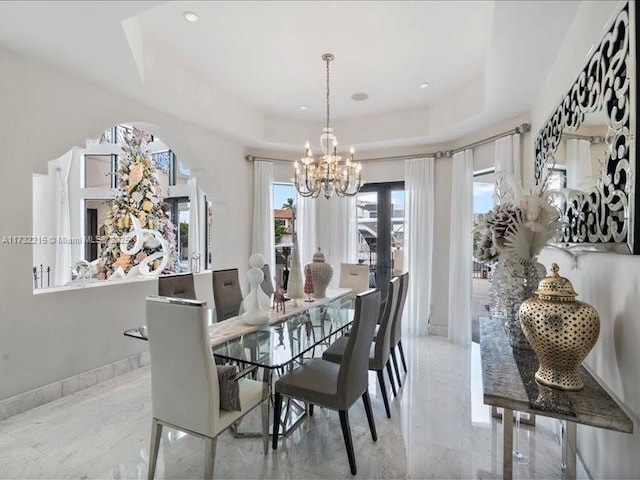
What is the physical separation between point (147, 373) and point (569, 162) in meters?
4.06

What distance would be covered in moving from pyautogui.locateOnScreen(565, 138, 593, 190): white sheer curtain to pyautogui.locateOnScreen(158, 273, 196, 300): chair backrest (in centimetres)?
310

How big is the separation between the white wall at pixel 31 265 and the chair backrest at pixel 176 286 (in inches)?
30.5

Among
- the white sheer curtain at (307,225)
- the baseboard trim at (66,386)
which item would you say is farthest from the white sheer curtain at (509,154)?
the baseboard trim at (66,386)

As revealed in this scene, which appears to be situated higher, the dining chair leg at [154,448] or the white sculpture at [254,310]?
the white sculpture at [254,310]

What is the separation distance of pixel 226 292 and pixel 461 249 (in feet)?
10.1

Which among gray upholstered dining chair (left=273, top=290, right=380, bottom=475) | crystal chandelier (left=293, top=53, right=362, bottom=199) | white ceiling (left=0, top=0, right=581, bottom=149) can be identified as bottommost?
gray upholstered dining chair (left=273, top=290, right=380, bottom=475)

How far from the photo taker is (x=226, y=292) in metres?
3.63

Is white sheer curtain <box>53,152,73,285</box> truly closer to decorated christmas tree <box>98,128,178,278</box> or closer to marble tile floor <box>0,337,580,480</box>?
decorated christmas tree <box>98,128,178,278</box>

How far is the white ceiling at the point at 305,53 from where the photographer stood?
2256mm

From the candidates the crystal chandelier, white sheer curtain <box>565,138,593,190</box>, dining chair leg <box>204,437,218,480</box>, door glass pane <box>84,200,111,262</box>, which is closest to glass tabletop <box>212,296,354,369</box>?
dining chair leg <box>204,437,218,480</box>

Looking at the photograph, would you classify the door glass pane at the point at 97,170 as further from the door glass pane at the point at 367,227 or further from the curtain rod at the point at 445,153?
the door glass pane at the point at 367,227

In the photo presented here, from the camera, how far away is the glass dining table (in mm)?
2141

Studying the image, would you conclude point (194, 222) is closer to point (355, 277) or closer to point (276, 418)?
point (355, 277)

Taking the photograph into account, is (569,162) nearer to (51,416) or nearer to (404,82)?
(404,82)
